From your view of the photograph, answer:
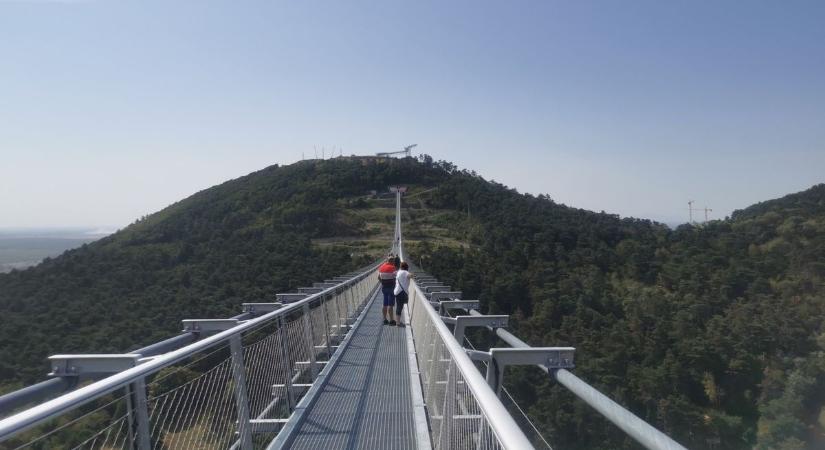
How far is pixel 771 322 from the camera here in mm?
36406

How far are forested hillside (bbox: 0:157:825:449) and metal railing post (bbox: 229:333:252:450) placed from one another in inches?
853

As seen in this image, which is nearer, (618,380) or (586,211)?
(618,380)

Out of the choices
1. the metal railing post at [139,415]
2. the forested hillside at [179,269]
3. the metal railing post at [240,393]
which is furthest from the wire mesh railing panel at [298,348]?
the forested hillside at [179,269]

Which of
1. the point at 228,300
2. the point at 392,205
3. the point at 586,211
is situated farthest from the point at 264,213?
the point at 586,211

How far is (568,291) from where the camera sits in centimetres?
5184

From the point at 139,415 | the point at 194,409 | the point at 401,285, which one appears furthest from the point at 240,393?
the point at 401,285

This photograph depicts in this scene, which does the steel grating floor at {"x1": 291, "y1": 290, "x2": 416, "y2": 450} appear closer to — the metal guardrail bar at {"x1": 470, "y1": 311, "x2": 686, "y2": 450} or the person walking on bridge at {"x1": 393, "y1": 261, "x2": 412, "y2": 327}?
the person walking on bridge at {"x1": 393, "y1": 261, "x2": 412, "y2": 327}

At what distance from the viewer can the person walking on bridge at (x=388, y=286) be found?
12516 millimetres

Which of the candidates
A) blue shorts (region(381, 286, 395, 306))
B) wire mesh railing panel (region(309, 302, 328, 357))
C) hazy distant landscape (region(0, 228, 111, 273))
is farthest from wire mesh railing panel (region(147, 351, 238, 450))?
hazy distant landscape (region(0, 228, 111, 273))

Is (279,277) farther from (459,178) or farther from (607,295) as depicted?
(459,178)

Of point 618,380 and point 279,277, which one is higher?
point 279,277

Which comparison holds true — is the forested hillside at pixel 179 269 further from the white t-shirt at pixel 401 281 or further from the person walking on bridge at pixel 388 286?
the white t-shirt at pixel 401 281

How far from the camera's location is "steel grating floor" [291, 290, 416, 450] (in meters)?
5.48

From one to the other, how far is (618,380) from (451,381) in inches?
1234
